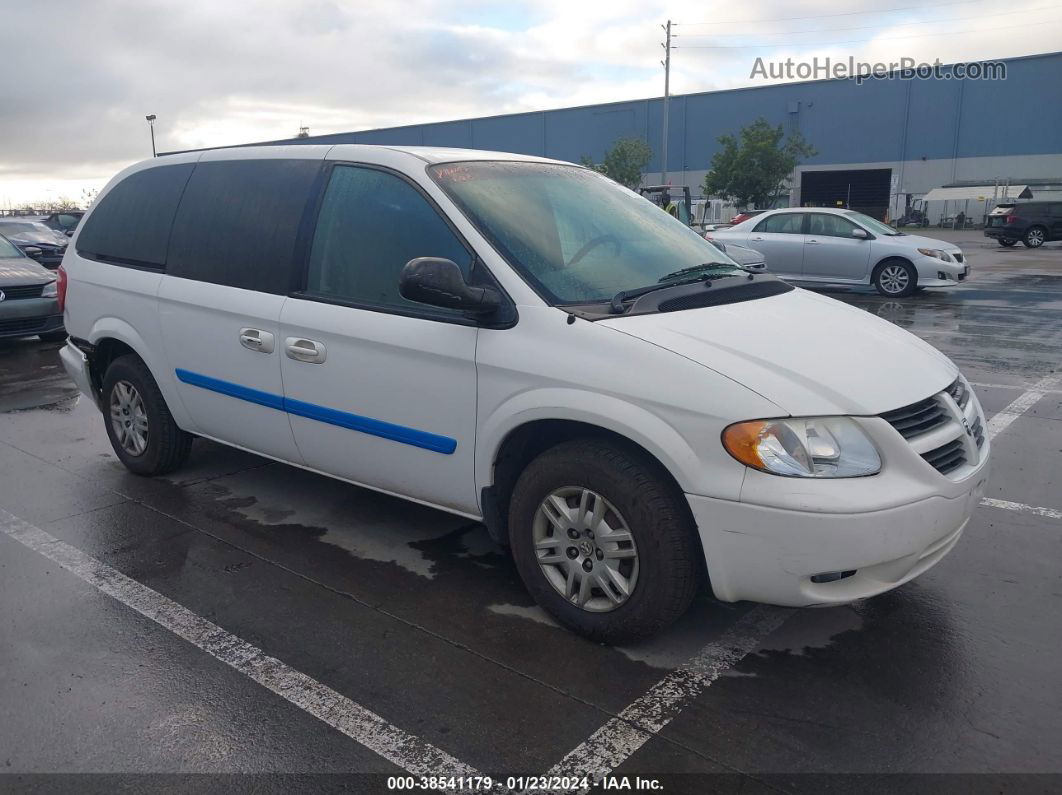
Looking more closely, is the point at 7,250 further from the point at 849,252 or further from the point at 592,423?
the point at 849,252

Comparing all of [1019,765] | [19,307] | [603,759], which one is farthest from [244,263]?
[19,307]

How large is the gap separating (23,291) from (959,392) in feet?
34.0

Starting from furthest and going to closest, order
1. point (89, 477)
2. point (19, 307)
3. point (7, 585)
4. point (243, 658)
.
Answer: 1. point (19, 307)
2. point (89, 477)
3. point (7, 585)
4. point (243, 658)

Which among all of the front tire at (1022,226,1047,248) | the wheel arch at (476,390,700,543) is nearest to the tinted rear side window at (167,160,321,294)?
the wheel arch at (476,390,700,543)

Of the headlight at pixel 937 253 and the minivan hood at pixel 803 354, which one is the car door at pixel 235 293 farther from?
the headlight at pixel 937 253

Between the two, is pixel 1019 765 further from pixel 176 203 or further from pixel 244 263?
pixel 176 203

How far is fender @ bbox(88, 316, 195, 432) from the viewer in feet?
15.6

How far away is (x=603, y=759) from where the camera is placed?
8.65 ft

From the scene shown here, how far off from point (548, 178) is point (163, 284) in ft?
7.19

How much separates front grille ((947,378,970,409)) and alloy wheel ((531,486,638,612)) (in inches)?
55.2

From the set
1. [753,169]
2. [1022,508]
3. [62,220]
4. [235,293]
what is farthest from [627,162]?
[235,293]

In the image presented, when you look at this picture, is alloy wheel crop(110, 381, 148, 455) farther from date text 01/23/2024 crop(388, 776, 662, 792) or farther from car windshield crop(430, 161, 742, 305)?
date text 01/23/2024 crop(388, 776, 662, 792)

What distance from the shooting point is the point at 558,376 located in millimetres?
3146

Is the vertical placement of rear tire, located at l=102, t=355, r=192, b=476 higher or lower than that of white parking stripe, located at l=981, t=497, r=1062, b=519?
higher
